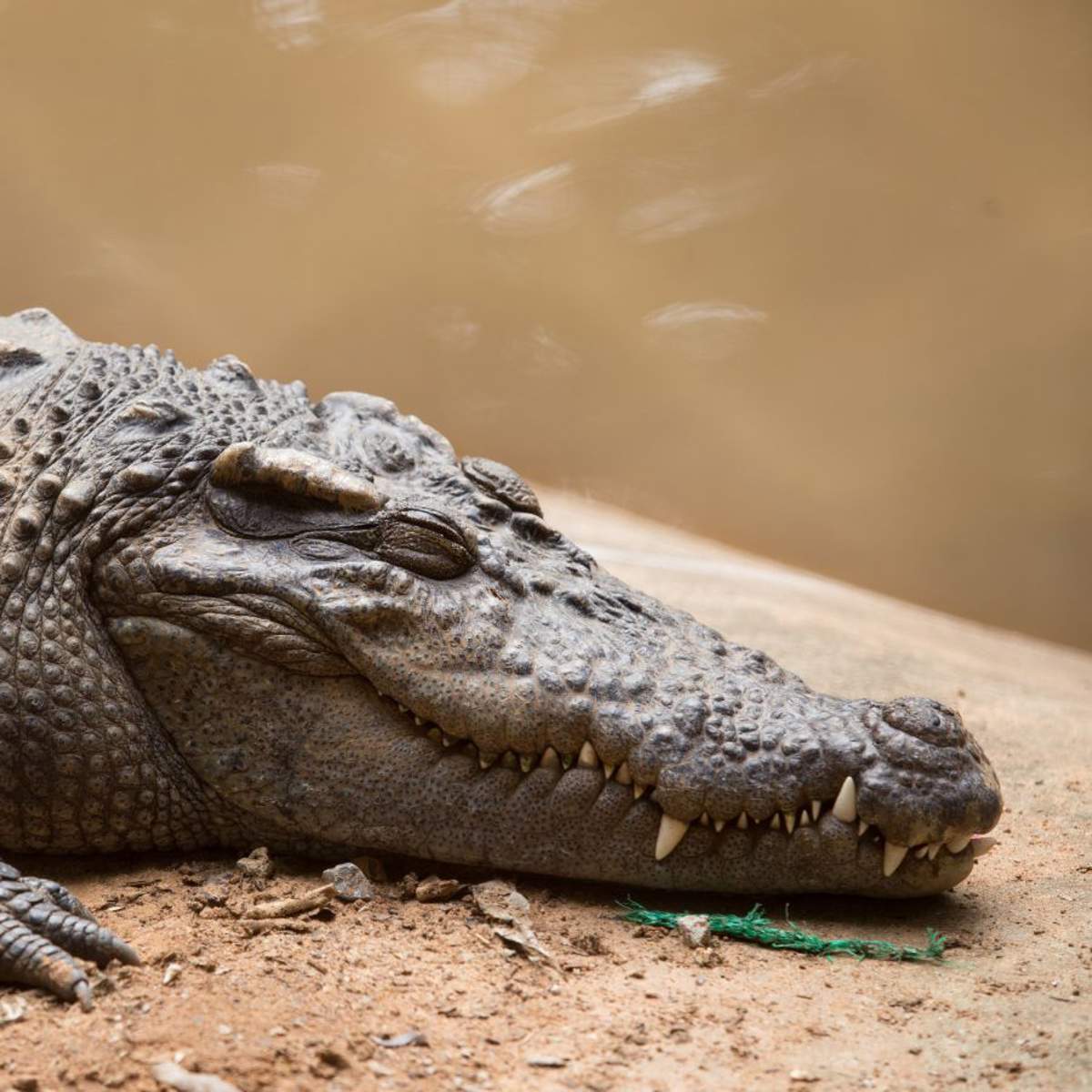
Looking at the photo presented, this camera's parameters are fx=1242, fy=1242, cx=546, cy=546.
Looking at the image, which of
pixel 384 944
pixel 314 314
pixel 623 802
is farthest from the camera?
pixel 314 314

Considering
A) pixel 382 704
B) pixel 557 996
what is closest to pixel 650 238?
pixel 382 704

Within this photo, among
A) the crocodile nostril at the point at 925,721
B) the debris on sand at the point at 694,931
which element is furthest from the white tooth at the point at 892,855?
the debris on sand at the point at 694,931

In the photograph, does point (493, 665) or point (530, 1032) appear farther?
point (493, 665)

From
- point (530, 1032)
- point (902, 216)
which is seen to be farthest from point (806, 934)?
point (902, 216)

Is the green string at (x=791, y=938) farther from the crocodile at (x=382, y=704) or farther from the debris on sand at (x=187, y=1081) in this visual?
the debris on sand at (x=187, y=1081)

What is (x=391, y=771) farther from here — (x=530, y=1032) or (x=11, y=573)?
(x=11, y=573)

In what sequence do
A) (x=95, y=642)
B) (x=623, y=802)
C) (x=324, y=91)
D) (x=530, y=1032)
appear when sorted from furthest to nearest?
(x=324, y=91) → (x=95, y=642) → (x=623, y=802) → (x=530, y=1032)

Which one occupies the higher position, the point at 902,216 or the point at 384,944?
the point at 902,216

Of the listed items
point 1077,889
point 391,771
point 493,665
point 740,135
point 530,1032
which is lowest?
point 1077,889
